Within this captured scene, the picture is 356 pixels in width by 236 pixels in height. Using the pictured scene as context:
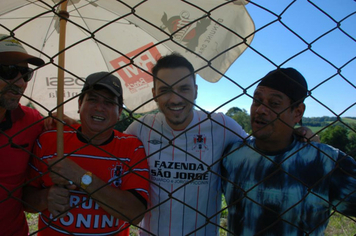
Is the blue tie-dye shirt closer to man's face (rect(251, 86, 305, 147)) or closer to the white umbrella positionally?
man's face (rect(251, 86, 305, 147))

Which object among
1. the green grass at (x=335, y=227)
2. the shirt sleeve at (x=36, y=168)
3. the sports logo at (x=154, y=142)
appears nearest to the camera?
the shirt sleeve at (x=36, y=168)

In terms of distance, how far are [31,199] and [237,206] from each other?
1.22 metres

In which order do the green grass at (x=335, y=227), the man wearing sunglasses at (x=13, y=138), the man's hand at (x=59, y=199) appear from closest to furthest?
1. the man's hand at (x=59, y=199)
2. the man wearing sunglasses at (x=13, y=138)
3. the green grass at (x=335, y=227)

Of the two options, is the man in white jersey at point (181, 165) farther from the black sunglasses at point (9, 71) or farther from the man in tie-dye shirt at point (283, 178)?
the black sunglasses at point (9, 71)

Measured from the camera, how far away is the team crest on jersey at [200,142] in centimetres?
161

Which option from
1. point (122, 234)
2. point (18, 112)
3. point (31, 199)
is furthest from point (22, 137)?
point (122, 234)

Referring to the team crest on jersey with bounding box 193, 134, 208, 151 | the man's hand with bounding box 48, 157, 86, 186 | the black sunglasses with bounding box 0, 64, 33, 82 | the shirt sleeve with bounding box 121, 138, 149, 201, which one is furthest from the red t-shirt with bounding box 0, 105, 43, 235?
the team crest on jersey with bounding box 193, 134, 208, 151

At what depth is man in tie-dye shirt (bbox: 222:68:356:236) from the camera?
140cm

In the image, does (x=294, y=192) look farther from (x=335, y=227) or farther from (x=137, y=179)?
(x=335, y=227)

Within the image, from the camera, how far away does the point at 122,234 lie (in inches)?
60.8

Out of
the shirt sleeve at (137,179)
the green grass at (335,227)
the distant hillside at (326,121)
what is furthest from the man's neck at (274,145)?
the green grass at (335,227)

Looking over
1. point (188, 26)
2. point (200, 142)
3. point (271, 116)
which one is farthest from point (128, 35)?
point (271, 116)

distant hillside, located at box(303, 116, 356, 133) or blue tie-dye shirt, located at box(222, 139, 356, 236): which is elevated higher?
distant hillside, located at box(303, 116, 356, 133)

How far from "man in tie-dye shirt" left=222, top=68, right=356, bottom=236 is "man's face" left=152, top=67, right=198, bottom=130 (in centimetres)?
41
